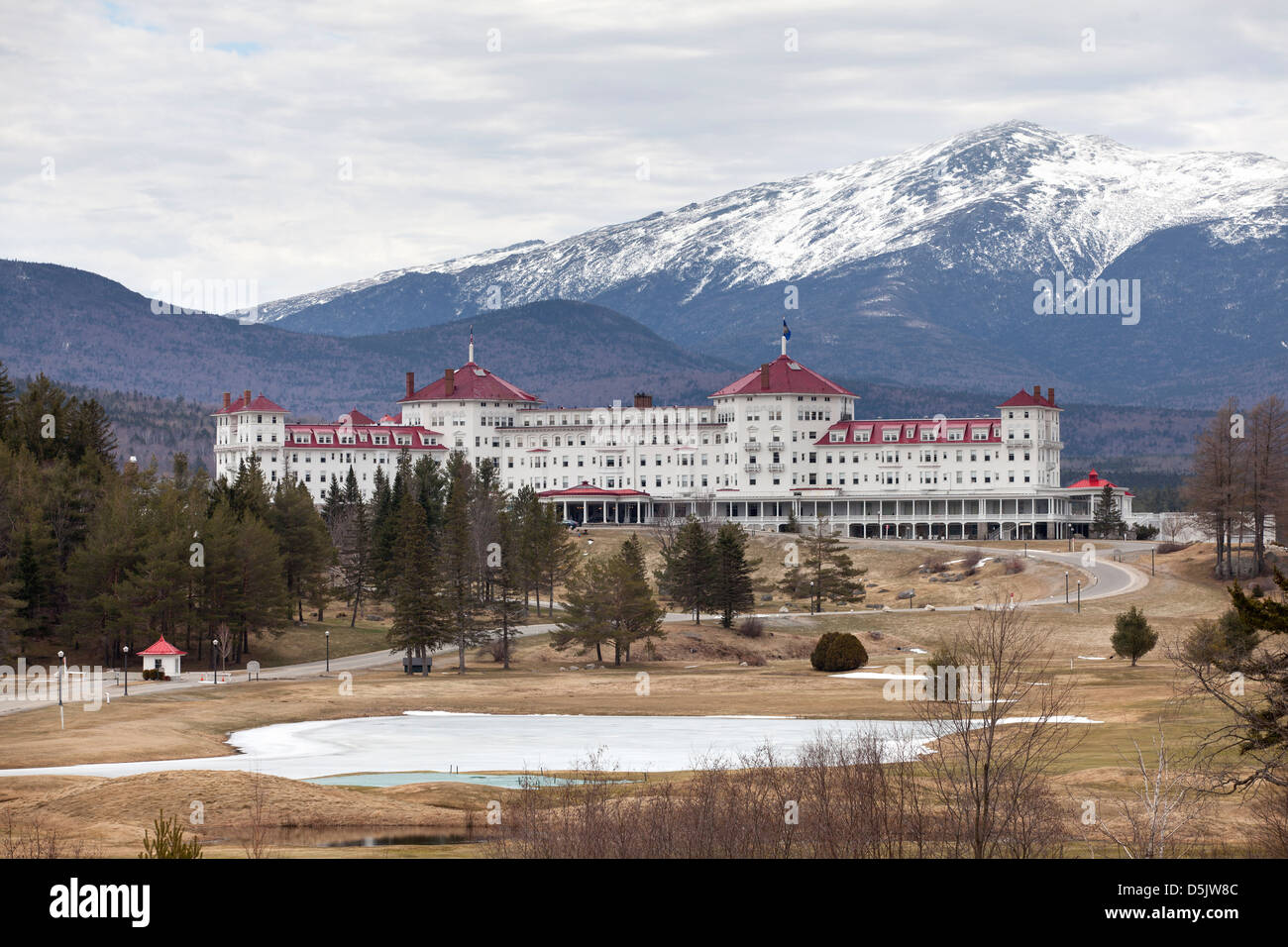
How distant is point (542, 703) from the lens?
8269cm

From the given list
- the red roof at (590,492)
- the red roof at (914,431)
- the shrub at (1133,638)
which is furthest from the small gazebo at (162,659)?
the red roof at (914,431)

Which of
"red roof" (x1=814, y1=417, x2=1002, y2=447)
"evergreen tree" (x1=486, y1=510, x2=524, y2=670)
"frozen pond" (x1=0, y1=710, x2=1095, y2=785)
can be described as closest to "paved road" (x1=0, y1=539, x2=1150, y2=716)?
"evergreen tree" (x1=486, y1=510, x2=524, y2=670)

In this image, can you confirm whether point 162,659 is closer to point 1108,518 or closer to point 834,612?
point 834,612

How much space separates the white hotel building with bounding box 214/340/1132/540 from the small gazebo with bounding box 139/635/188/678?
302ft

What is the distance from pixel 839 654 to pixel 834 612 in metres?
29.4

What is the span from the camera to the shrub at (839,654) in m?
96.8

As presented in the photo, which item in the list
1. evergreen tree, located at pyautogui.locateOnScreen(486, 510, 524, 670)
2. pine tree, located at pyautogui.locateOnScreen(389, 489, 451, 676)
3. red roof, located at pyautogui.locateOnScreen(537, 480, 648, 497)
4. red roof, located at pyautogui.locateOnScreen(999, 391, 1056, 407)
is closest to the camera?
pine tree, located at pyautogui.locateOnScreen(389, 489, 451, 676)

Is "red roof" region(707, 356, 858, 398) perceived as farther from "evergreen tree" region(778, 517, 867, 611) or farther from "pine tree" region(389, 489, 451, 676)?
"pine tree" region(389, 489, 451, 676)

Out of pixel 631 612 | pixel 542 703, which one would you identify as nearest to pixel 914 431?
pixel 631 612

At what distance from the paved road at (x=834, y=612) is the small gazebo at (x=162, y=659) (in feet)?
3.72

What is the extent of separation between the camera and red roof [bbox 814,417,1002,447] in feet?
595

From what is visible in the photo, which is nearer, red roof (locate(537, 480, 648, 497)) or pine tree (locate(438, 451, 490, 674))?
pine tree (locate(438, 451, 490, 674))

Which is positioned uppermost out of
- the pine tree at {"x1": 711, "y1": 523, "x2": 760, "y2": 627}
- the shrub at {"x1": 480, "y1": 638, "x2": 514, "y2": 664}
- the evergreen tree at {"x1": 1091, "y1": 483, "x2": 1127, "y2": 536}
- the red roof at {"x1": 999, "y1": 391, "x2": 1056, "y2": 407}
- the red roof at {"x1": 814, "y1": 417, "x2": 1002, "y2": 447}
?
the red roof at {"x1": 999, "y1": 391, "x2": 1056, "y2": 407}
